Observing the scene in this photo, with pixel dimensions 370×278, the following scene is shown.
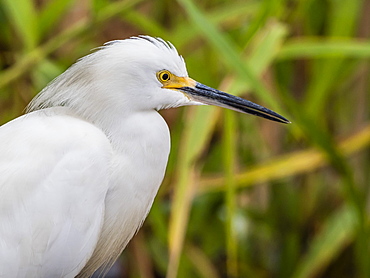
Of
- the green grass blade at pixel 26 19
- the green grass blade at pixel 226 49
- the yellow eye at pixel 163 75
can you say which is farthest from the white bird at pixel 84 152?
the green grass blade at pixel 26 19

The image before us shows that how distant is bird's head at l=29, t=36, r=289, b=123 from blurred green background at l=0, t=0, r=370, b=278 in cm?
22

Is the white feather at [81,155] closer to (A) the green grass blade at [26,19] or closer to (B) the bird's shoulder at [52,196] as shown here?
(B) the bird's shoulder at [52,196]

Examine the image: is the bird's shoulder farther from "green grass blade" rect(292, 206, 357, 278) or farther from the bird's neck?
"green grass blade" rect(292, 206, 357, 278)

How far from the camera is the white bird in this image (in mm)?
874

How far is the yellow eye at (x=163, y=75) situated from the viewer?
0.89 meters

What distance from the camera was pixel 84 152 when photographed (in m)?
0.89

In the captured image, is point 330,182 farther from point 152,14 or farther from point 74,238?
point 74,238

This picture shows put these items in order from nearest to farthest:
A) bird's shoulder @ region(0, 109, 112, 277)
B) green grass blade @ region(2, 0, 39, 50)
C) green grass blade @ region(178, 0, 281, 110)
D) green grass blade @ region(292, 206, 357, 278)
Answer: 1. bird's shoulder @ region(0, 109, 112, 277)
2. green grass blade @ region(178, 0, 281, 110)
3. green grass blade @ region(2, 0, 39, 50)
4. green grass blade @ region(292, 206, 357, 278)

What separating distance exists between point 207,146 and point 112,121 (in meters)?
0.81

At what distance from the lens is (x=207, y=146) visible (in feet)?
5.57

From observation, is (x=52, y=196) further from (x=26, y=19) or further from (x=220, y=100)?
(x=26, y=19)

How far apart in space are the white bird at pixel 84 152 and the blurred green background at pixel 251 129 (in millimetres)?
202

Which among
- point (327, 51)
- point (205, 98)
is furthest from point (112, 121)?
point (327, 51)

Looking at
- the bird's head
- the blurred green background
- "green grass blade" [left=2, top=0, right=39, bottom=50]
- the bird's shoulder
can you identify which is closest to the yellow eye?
the bird's head
